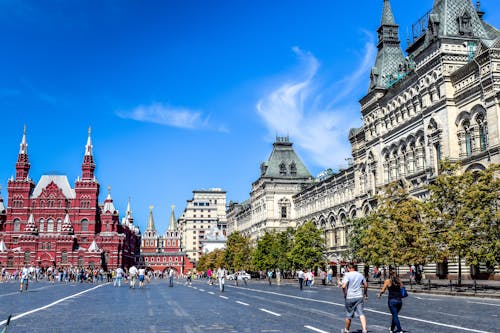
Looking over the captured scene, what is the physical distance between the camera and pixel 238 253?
9888 cm

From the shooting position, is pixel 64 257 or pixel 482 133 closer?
pixel 482 133

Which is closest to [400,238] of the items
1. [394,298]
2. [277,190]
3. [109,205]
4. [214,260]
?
[394,298]

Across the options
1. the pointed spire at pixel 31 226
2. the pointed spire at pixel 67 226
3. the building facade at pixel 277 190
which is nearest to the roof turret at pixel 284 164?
the building facade at pixel 277 190

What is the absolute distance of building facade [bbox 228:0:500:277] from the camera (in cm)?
4288

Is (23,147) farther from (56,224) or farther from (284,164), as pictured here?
(284,164)

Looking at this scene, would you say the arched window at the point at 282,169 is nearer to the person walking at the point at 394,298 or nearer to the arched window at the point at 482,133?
the arched window at the point at 482,133

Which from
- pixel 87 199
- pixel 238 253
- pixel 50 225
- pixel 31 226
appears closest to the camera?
pixel 238 253

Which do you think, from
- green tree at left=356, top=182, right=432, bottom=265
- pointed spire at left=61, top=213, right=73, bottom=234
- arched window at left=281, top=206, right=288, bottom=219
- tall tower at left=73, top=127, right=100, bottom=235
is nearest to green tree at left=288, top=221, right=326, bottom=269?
green tree at left=356, top=182, right=432, bottom=265

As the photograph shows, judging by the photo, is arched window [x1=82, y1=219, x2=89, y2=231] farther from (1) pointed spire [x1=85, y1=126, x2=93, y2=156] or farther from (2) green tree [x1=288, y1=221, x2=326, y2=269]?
(2) green tree [x1=288, y1=221, x2=326, y2=269]

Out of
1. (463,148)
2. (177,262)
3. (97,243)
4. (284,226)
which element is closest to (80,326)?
(463,148)

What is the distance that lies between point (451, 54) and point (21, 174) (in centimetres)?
10729

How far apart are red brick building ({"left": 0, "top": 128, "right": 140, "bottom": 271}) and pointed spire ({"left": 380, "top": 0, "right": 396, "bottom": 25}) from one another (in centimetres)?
8306

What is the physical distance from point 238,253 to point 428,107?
5712 centimetres

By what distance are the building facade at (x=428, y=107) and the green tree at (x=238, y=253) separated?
3000 centimetres
